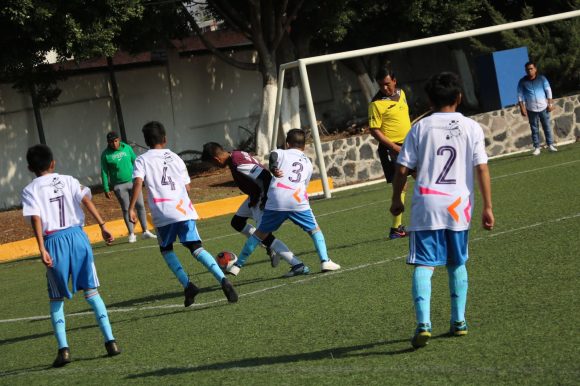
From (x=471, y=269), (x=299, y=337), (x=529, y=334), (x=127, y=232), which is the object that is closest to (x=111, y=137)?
(x=127, y=232)

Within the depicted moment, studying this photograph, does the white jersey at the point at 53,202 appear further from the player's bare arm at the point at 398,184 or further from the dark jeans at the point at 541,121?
the dark jeans at the point at 541,121

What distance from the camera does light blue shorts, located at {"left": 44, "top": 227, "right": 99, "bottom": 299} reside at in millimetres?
8023

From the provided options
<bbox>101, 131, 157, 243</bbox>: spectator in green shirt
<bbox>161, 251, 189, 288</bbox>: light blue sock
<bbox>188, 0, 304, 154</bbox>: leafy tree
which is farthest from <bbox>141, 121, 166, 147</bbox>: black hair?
<bbox>188, 0, 304, 154</bbox>: leafy tree

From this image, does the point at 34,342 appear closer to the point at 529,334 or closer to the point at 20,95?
the point at 529,334

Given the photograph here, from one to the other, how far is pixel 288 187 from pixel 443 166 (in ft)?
12.9

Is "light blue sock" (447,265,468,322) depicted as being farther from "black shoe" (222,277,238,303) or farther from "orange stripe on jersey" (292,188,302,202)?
"orange stripe on jersey" (292,188,302,202)

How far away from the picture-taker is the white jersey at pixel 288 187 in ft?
34.3

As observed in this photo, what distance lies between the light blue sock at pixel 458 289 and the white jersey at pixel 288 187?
12.6ft

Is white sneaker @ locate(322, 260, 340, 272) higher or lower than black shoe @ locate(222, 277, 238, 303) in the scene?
lower

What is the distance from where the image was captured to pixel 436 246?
6652 mm

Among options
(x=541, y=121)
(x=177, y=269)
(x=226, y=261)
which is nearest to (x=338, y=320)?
(x=177, y=269)

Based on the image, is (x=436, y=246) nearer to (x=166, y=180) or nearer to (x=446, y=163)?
(x=446, y=163)

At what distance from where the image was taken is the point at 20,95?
26.5 metres

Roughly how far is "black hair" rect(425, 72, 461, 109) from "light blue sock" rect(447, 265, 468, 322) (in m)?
1.08
